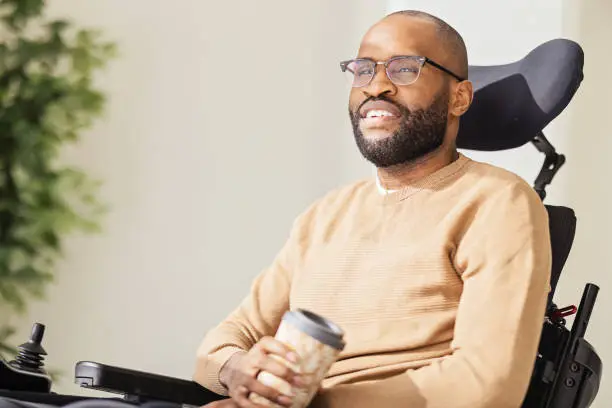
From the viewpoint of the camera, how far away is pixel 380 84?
1460mm

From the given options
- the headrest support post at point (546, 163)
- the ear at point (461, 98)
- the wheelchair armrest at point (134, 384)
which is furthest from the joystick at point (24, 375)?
the headrest support post at point (546, 163)

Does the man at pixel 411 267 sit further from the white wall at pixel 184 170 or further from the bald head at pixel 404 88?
the white wall at pixel 184 170

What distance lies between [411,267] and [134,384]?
1.44 ft

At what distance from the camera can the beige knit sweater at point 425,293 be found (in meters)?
1.23

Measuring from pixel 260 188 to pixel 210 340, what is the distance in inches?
56.3

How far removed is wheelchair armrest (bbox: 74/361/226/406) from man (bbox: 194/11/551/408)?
0.25ft

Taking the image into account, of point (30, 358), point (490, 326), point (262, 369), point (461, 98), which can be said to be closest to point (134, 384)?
point (262, 369)

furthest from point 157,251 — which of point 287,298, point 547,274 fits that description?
point 547,274

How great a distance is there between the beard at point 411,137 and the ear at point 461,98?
0.03 metres

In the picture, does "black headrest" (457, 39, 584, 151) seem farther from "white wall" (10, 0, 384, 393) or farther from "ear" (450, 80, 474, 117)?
"white wall" (10, 0, 384, 393)

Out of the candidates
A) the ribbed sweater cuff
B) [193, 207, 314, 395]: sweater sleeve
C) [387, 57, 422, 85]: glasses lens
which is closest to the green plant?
[193, 207, 314, 395]: sweater sleeve

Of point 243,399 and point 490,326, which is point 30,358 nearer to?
point 243,399

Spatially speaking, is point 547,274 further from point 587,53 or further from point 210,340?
point 587,53

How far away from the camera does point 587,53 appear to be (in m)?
2.43
